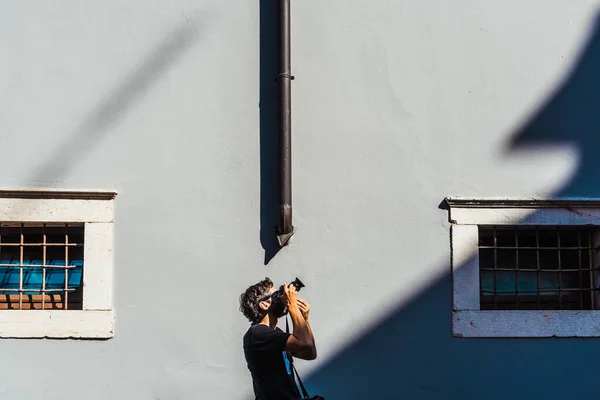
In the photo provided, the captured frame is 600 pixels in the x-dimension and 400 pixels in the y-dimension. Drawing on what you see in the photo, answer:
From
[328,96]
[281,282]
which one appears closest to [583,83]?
[328,96]

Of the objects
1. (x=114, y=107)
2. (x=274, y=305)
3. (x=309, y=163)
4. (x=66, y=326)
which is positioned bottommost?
(x=66, y=326)

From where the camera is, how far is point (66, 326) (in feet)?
17.2

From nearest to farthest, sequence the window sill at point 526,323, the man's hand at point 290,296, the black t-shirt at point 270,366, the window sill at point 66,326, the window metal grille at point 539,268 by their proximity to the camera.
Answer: the black t-shirt at point 270,366, the man's hand at point 290,296, the window sill at point 66,326, the window sill at point 526,323, the window metal grille at point 539,268

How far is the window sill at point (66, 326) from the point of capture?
5246mm

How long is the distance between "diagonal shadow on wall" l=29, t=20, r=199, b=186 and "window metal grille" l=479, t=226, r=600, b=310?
2409 millimetres

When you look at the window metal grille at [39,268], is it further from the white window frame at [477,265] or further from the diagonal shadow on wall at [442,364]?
the white window frame at [477,265]

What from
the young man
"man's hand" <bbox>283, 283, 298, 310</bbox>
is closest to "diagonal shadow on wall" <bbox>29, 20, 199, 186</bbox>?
"man's hand" <bbox>283, 283, 298, 310</bbox>

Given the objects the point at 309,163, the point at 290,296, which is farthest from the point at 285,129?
the point at 290,296

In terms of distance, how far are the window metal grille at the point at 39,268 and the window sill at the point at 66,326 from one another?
0.16m

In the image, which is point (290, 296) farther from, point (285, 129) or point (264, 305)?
point (285, 129)

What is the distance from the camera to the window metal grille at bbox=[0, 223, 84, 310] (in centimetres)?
541

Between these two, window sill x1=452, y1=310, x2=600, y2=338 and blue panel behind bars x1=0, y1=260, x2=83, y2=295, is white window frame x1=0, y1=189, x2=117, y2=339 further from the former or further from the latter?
window sill x1=452, y1=310, x2=600, y2=338

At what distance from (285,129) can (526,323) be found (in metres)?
2.05

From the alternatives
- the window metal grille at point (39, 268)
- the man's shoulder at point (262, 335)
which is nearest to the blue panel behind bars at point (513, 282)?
the man's shoulder at point (262, 335)
